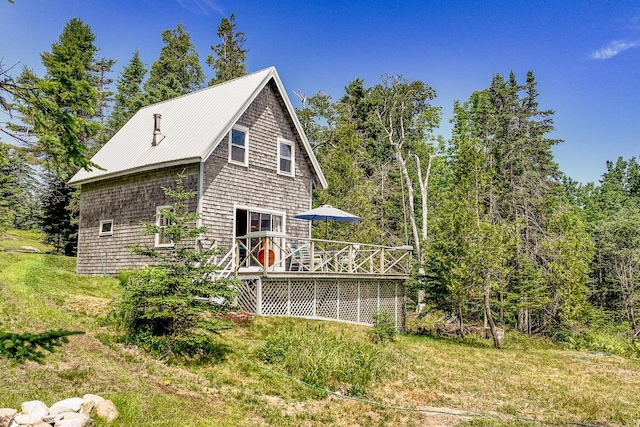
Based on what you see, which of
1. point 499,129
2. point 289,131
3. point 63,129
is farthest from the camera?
point 499,129

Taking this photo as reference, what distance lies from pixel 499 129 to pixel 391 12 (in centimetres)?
Result: 1120

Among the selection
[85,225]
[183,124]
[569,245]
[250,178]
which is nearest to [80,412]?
[250,178]

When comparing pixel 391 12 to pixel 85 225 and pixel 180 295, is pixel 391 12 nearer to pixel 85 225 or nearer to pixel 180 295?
pixel 85 225

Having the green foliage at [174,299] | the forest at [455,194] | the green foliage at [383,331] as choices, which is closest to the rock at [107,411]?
the green foliage at [174,299]

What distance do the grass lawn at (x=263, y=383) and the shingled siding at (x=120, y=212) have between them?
3.11 meters

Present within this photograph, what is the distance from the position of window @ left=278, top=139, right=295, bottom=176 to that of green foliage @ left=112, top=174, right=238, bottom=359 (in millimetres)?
9199

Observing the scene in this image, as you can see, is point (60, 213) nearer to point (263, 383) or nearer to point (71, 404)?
point (263, 383)

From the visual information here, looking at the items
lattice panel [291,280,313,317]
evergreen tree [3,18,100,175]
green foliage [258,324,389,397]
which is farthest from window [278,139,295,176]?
evergreen tree [3,18,100,175]

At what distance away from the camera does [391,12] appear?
28109 mm

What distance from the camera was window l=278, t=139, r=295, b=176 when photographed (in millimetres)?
19561

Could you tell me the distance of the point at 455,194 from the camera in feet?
64.2

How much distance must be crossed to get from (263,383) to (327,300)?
7250 millimetres

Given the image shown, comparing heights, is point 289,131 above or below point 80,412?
above

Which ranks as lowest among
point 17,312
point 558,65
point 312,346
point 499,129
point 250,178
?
point 312,346
